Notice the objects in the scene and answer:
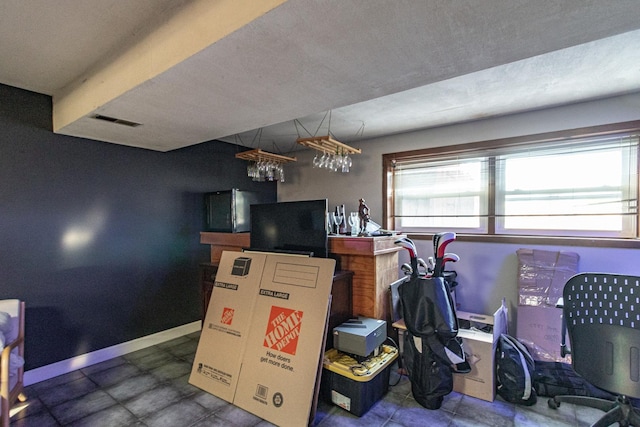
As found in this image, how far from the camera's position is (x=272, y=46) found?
4.20 feet

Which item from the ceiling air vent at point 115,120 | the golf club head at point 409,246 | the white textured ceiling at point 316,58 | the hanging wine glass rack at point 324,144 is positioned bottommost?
the golf club head at point 409,246

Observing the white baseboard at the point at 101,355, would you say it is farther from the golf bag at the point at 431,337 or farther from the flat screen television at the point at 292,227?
the golf bag at the point at 431,337

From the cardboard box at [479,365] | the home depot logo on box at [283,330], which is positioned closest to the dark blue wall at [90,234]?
the home depot logo on box at [283,330]

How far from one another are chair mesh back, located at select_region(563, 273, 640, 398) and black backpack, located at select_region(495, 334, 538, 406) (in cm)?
48

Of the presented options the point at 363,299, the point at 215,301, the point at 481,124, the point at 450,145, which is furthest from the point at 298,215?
the point at 481,124

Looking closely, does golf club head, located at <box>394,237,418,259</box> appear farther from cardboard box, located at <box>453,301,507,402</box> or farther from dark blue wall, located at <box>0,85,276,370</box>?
dark blue wall, located at <box>0,85,276,370</box>

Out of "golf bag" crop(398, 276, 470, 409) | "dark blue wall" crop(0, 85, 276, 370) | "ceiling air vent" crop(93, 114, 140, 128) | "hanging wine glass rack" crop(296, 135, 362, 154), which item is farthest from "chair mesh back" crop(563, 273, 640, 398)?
→ "dark blue wall" crop(0, 85, 276, 370)

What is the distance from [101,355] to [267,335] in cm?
190

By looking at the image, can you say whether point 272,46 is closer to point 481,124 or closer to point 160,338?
point 481,124

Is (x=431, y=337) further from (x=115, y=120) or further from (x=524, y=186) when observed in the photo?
(x=115, y=120)

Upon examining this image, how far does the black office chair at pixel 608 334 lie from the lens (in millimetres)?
1573

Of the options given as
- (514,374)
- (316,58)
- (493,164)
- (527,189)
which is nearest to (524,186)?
(527,189)

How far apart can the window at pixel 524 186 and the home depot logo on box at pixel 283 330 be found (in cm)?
211

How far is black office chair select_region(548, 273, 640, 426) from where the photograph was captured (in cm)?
157
